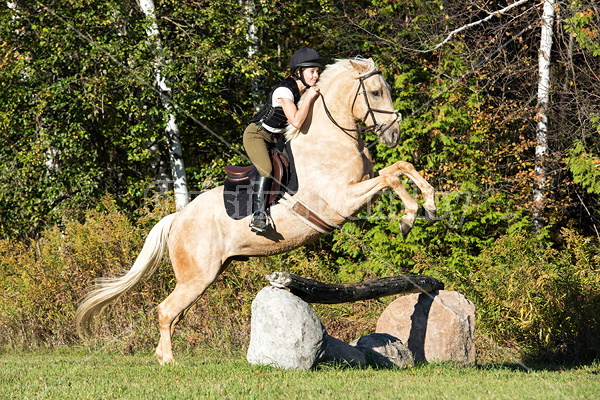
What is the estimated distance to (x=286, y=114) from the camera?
19.6ft

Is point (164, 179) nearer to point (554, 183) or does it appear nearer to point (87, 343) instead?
point (87, 343)

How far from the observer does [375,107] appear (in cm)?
587

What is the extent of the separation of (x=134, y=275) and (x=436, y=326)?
3.73m

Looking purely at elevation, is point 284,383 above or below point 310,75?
below

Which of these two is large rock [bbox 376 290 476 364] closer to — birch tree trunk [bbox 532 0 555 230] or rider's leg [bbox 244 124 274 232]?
rider's leg [bbox 244 124 274 232]

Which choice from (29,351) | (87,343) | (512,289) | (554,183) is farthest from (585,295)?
(29,351)

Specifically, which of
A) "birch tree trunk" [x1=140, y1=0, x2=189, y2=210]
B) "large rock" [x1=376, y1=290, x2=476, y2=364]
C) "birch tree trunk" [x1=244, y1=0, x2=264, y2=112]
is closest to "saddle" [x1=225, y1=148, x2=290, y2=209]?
"large rock" [x1=376, y1=290, x2=476, y2=364]

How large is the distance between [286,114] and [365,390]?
8.99 feet

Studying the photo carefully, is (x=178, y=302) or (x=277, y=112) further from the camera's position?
(x=178, y=302)

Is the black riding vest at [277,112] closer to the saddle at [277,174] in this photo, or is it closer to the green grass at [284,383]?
the saddle at [277,174]

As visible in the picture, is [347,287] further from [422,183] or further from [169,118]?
[169,118]

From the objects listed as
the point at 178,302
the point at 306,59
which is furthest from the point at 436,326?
the point at 306,59

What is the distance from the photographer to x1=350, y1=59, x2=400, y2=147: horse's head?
5.81 metres

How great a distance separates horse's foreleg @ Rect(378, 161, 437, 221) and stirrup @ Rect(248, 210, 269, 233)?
124cm
